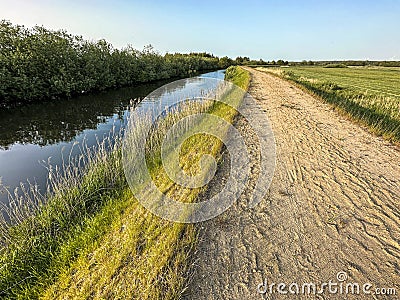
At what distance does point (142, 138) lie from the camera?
24.3 ft

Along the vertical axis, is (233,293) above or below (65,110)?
above

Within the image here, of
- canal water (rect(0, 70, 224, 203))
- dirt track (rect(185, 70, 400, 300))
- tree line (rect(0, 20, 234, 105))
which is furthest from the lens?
tree line (rect(0, 20, 234, 105))

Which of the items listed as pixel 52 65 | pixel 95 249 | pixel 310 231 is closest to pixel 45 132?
pixel 52 65

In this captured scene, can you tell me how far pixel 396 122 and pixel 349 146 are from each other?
12.9 feet

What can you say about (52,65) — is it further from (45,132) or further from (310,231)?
(310,231)

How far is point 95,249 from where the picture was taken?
3582mm

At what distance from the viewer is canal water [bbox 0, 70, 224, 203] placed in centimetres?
748

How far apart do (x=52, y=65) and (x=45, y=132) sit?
8318mm

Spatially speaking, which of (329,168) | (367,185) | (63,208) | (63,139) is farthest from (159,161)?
(63,139)

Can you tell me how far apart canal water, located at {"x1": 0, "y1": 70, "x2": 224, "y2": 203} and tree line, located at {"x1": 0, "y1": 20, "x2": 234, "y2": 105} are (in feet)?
3.26

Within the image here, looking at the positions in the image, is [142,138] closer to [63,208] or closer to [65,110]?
[63,208]

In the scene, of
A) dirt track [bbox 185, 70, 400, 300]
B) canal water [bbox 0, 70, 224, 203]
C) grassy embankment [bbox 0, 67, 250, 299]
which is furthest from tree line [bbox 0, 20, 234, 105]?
dirt track [bbox 185, 70, 400, 300]

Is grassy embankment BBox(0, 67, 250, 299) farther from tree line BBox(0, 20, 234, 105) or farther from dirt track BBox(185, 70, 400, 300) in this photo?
tree line BBox(0, 20, 234, 105)

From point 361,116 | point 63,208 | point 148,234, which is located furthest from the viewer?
point 361,116
